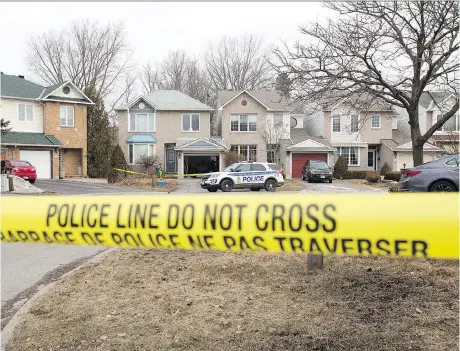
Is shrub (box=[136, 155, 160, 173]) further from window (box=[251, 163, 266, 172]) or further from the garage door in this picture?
window (box=[251, 163, 266, 172])

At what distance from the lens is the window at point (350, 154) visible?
38.6 m

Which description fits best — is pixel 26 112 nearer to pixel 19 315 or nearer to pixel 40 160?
pixel 40 160

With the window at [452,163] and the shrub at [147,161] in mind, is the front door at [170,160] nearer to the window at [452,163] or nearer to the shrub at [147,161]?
the shrub at [147,161]

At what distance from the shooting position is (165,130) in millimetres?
38094

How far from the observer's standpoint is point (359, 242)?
1.61 meters

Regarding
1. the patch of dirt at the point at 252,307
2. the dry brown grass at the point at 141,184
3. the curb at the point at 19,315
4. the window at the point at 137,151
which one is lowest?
the curb at the point at 19,315

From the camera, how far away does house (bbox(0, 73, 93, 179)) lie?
103ft

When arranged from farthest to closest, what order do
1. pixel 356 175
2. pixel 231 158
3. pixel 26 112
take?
1. pixel 356 175
2. pixel 231 158
3. pixel 26 112

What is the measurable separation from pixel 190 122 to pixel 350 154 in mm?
14752

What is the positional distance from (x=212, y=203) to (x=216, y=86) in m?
56.4

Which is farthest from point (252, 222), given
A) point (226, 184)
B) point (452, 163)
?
point (226, 184)

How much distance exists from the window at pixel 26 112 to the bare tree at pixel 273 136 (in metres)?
18.7

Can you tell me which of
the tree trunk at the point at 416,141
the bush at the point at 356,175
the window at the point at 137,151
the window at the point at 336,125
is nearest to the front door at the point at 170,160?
the window at the point at 137,151

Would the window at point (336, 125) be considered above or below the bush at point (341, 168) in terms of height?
above
